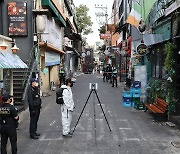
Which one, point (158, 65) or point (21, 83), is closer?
point (158, 65)

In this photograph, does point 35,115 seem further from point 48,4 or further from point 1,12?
point 48,4

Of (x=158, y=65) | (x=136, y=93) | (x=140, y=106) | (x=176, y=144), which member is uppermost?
(x=158, y=65)

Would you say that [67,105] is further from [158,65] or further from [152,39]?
[158,65]

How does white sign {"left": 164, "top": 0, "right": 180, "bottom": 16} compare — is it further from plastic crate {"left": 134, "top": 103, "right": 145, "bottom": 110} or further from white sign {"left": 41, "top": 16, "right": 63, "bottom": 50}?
white sign {"left": 41, "top": 16, "right": 63, "bottom": 50}

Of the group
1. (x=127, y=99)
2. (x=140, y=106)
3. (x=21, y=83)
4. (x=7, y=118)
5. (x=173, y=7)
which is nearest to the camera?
(x=7, y=118)

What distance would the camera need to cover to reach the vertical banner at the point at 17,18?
57.0 feet

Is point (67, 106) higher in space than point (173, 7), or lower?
lower

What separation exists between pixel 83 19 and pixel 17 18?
57861mm

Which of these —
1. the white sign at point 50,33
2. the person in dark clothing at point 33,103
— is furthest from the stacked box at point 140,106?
the white sign at point 50,33

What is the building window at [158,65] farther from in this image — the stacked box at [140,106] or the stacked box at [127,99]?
the stacked box at [127,99]

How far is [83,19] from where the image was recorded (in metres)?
74.2

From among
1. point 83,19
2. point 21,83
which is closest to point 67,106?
point 21,83

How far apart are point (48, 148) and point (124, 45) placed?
70.1 ft

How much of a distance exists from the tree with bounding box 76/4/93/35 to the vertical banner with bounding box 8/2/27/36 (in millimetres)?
56496
